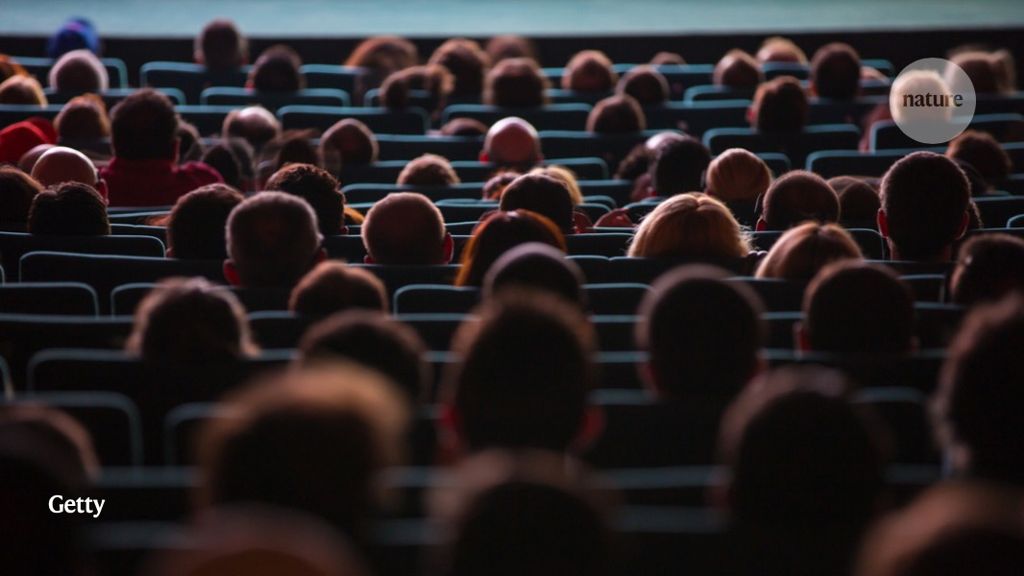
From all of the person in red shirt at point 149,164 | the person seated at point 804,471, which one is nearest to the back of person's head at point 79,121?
the person in red shirt at point 149,164

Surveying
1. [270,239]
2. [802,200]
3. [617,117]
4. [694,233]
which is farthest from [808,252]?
[617,117]

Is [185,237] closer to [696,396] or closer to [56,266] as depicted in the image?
[56,266]

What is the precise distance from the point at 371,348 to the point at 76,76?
4968 millimetres

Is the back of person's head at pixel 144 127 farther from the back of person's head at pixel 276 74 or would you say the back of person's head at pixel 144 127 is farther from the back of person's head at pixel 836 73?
the back of person's head at pixel 836 73

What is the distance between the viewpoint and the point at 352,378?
188 centimetres

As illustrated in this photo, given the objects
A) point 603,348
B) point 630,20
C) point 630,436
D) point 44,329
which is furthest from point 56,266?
point 630,20

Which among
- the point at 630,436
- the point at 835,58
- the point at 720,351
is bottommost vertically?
the point at 630,436

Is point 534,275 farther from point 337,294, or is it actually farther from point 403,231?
point 403,231

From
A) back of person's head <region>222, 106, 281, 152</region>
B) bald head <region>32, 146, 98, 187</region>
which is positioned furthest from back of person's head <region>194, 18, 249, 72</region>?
bald head <region>32, 146, 98, 187</region>

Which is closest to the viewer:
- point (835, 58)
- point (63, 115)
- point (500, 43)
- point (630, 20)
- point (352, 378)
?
point (352, 378)

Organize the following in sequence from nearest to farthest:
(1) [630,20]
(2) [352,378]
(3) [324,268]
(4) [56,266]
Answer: (2) [352,378] → (3) [324,268] → (4) [56,266] → (1) [630,20]

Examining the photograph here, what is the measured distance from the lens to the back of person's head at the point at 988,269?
3053mm

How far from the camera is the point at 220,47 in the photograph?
7.55 metres

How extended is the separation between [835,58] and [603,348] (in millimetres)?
4042
